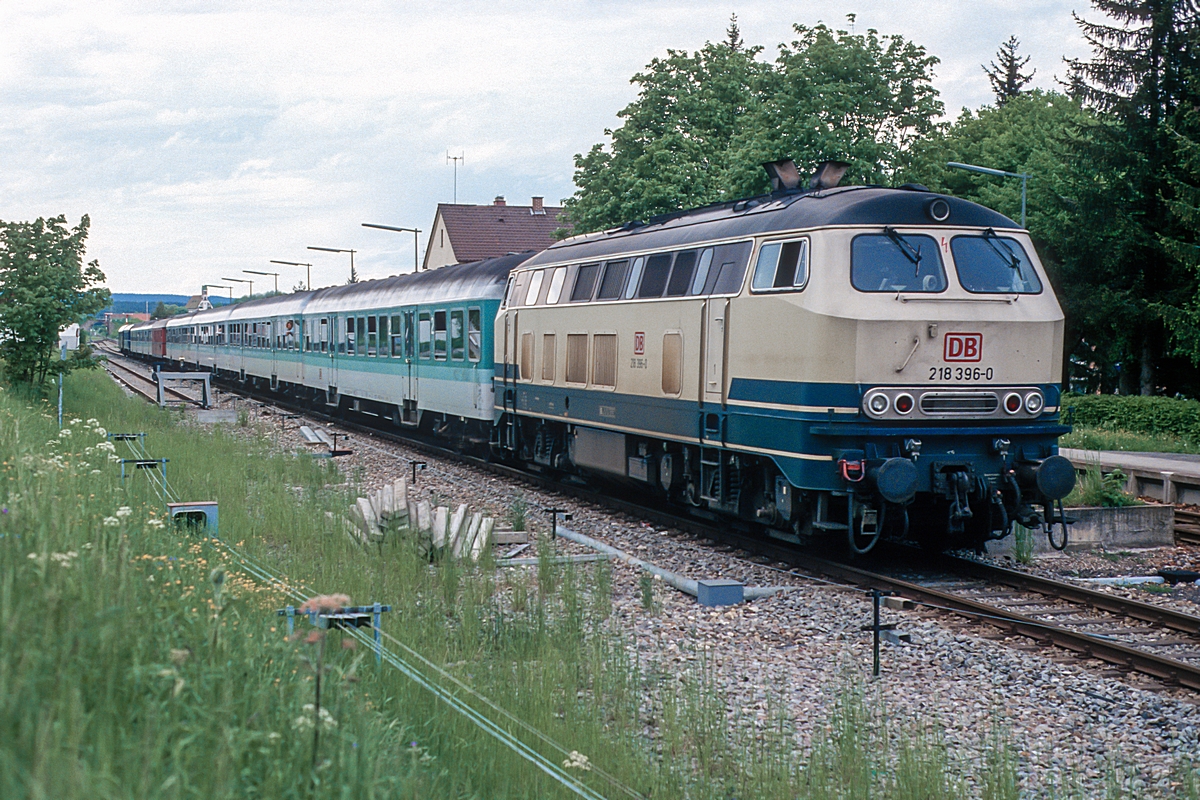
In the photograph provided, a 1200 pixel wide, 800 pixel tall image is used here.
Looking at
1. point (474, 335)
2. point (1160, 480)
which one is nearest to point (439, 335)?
point (474, 335)

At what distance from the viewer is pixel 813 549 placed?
494 inches

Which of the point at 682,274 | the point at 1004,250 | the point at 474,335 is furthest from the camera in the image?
the point at 474,335

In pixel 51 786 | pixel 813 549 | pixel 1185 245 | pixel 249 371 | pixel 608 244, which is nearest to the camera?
pixel 51 786

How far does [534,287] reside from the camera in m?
17.9

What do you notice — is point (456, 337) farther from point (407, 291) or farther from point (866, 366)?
point (866, 366)

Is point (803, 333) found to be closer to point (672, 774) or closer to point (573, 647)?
point (573, 647)

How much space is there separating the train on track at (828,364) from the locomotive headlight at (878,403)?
13 millimetres

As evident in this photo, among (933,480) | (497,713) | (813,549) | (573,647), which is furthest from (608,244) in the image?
(497,713)

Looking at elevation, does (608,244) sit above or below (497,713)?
above

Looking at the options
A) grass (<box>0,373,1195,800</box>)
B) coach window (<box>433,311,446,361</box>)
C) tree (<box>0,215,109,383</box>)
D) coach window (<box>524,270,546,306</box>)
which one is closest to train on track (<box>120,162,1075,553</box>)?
coach window (<box>524,270,546,306</box>)

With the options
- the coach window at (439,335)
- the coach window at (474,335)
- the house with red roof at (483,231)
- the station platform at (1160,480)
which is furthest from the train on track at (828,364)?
the house with red roof at (483,231)

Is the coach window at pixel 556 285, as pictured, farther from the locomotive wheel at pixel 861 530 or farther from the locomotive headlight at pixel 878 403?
the locomotive headlight at pixel 878 403

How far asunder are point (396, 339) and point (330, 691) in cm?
2096

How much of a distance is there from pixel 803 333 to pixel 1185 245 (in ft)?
77.4
